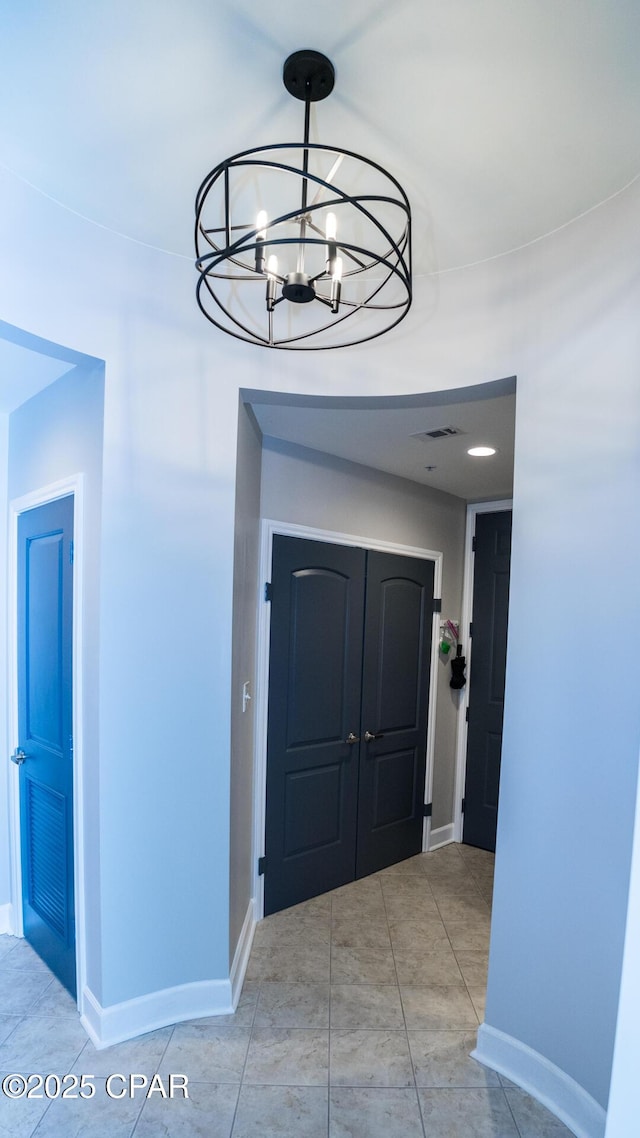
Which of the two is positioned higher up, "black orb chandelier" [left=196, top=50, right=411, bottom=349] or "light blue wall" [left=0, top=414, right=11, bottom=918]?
"black orb chandelier" [left=196, top=50, right=411, bottom=349]

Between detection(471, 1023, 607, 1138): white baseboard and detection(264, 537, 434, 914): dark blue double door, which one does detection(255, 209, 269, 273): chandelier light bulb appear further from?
detection(471, 1023, 607, 1138): white baseboard

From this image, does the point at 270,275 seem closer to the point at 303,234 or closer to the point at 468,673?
the point at 303,234

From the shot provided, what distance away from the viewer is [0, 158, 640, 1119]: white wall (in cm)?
173

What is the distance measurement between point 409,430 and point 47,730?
6.77 feet

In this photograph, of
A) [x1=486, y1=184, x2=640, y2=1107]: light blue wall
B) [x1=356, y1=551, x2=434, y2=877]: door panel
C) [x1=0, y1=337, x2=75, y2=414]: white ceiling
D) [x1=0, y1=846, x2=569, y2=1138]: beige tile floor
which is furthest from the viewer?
[x1=356, y1=551, x2=434, y2=877]: door panel

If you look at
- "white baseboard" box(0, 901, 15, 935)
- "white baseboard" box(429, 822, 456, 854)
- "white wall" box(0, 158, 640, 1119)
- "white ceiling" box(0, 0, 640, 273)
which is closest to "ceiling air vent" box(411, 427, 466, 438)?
"white wall" box(0, 158, 640, 1119)

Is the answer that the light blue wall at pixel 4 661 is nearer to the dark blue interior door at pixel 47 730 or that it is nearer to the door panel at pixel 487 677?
the dark blue interior door at pixel 47 730

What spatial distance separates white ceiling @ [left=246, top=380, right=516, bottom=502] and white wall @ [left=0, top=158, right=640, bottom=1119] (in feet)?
0.48

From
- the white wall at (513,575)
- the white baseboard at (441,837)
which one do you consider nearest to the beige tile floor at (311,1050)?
the white wall at (513,575)

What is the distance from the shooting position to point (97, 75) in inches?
53.9

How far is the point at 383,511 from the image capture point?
3.54 m

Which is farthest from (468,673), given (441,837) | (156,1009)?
(156,1009)

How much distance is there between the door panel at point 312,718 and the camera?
3.01 meters

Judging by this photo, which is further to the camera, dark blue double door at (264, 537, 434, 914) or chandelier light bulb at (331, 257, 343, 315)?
dark blue double door at (264, 537, 434, 914)
